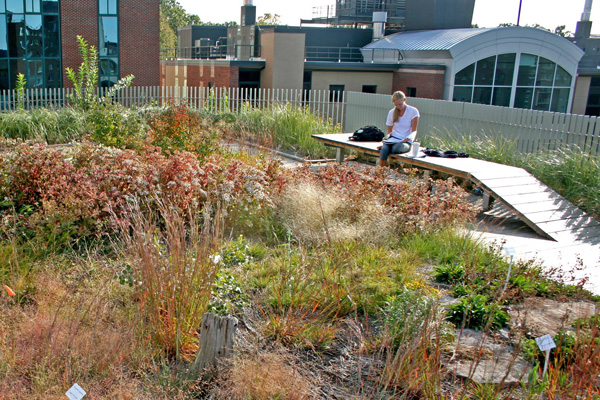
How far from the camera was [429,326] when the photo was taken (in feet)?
12.8

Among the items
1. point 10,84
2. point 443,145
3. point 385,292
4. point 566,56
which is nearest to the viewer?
point 385,292

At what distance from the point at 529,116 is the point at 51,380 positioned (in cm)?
1104

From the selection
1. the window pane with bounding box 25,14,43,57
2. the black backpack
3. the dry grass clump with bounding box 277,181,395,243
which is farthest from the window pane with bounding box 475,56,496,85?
the dry grass clump with bounding box 277,181,395,243

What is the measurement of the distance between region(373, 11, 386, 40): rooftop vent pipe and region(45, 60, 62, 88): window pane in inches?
749

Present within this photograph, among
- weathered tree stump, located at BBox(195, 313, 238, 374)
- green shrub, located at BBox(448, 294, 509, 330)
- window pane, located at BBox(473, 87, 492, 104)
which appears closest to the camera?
weathered tree stump, located at BBox(195, 313, 238, 374)

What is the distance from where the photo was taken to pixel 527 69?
2911cm

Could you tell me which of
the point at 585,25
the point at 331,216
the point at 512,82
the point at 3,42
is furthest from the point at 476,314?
the point at 585,25

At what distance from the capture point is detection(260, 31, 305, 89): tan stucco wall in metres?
28.2

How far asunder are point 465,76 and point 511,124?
55.2 ft

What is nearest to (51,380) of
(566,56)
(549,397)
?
(549,397)

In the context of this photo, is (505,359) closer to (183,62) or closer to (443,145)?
(443,145)

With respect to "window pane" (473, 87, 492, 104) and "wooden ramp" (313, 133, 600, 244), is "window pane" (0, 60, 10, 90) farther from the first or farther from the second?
"window pane" (473, 87, 492, 104)

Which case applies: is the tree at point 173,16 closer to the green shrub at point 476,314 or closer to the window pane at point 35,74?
the window pane at point 35,74

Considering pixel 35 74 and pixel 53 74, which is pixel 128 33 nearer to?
pixel 53 74
